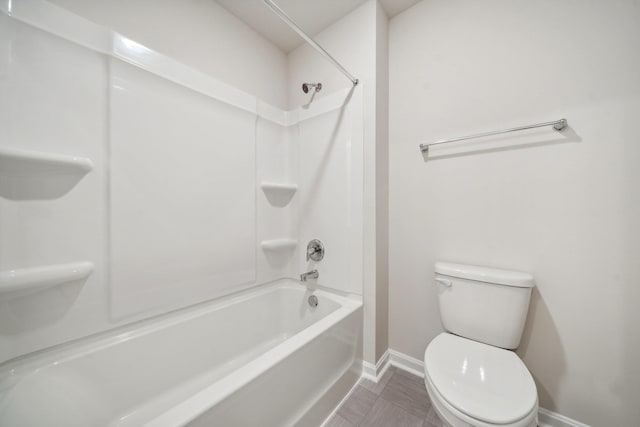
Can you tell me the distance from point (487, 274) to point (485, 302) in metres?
0.14

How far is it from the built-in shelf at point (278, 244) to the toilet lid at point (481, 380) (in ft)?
3.73

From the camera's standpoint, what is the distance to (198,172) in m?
1.33

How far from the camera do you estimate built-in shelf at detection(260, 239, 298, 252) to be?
66.6 inches

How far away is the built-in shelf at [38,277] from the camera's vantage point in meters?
0.79

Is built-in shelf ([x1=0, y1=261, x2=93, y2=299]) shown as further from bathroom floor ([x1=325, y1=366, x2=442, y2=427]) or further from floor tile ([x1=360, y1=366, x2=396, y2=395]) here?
floor tile ([x1=360, y1=366, x2=396, y2=395])

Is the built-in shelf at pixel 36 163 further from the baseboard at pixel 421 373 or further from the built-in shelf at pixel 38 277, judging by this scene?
the baseboard at pixel 421 373

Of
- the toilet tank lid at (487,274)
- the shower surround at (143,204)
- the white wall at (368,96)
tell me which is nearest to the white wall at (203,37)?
the shower surround at (143,204)

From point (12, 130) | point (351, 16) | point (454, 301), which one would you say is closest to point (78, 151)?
point (12, 130)

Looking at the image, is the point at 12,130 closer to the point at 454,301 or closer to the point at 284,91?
the point at 284,91

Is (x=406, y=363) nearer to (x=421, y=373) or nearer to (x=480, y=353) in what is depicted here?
(x=421, y=373)

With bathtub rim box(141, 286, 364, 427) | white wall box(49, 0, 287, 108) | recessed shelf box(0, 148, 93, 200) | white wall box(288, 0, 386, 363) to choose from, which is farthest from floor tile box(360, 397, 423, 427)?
white wall box(49, 0, 287, 108)

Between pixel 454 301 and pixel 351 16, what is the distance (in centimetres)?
194

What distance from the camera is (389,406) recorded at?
122 centimetres

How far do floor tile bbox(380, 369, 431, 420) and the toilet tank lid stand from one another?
0.73m
